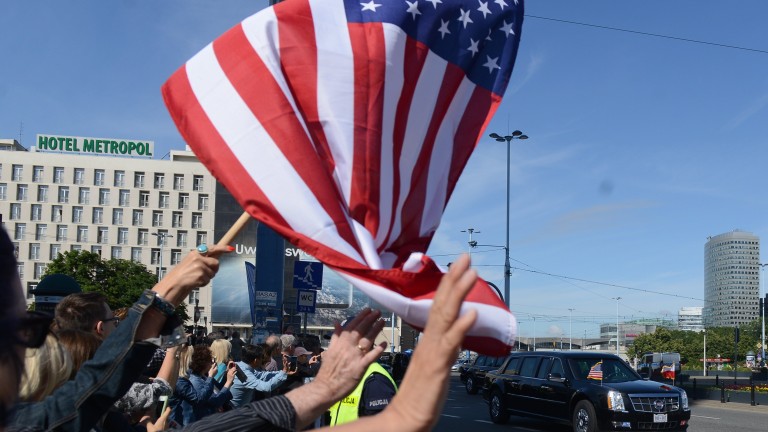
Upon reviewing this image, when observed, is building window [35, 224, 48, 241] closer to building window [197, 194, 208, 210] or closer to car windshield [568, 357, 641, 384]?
building window [197, 194, 208, 210]

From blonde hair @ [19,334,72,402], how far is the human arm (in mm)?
1405

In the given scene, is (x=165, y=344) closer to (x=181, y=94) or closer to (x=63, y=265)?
(x=181, y=94)

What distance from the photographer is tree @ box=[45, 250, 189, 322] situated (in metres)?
67.1

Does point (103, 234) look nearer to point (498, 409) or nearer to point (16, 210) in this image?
point (16, 210)

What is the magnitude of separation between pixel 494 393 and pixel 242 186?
59.5 feet

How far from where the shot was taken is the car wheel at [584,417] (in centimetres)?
1569

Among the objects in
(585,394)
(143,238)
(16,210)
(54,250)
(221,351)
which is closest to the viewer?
(221,351)

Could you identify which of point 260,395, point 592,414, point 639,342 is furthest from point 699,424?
point 639,342

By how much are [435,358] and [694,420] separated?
20481 mm

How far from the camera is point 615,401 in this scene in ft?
50.7

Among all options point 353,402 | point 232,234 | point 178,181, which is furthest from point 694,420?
point 178,181

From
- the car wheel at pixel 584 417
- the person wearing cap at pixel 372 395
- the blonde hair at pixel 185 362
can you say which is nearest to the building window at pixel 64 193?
the car wheel at pixel 584 417

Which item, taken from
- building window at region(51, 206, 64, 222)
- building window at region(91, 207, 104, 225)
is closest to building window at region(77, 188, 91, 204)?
building window at region(91, 207, 104, 225)

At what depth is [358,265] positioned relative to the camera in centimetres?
279
